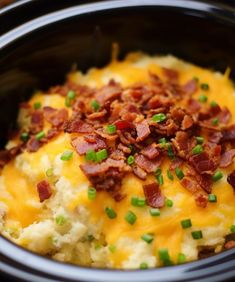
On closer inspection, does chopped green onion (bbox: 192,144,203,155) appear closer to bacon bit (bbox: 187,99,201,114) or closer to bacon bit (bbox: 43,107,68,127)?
bacon bit (bbox: 187,99,201,114)

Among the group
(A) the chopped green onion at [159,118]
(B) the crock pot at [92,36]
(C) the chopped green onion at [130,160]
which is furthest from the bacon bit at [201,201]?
(B) the crock pot at [92,36]

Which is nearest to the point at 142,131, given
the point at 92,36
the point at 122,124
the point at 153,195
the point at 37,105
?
the point at 122,124

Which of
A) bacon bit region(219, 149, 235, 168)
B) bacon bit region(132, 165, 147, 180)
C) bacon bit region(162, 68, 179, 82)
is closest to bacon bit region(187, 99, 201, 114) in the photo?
bacon bit region(162, 68, 179, 82)

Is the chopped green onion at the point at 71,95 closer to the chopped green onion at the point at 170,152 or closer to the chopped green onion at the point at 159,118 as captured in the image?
the chopped green onion at the point at 159,118

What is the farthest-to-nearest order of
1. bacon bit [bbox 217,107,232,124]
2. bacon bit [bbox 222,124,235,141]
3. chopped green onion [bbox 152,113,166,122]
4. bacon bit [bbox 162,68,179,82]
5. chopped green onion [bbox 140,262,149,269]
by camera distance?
1. bacon bit [bbox 162,68,179,82]
2. bacon bit [bbox 217,107,232,124]
3. bacon bit [bbox 222,124,235,141]
4. chopped green onion [bbox 152,113,166,122]
5. chopped green onion [bbox 140,262,149,269]

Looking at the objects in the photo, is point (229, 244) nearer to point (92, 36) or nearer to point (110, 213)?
point (110, 213)

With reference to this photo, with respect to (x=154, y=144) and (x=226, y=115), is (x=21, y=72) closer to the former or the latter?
(x=154, y=144)
